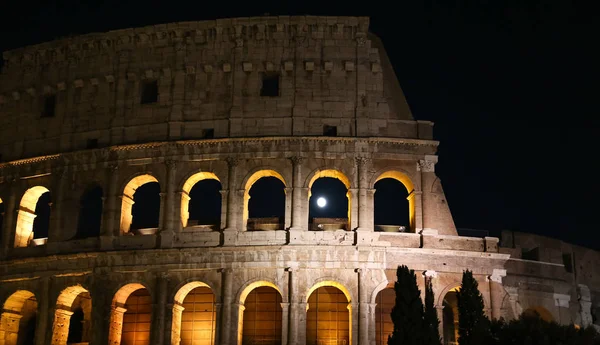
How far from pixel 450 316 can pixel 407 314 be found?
26.4ft

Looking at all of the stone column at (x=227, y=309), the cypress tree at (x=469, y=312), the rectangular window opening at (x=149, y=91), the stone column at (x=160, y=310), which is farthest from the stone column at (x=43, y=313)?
the cypress tree at (x=469, y=312)

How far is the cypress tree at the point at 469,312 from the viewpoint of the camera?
26922 mm

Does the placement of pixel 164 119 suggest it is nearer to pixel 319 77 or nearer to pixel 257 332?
pixel 319 77

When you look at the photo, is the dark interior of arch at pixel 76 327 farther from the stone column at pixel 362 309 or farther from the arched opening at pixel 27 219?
the stone column at pixel 362 309

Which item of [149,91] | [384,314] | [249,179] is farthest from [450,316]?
[149,91]

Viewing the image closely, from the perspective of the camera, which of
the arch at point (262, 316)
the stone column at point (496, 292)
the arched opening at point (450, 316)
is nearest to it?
the stone column at point (496, 292)

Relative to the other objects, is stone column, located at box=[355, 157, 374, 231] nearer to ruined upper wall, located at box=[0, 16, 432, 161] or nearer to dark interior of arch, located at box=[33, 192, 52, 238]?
ruined upper wall, located at box=[0, 16, 432, 161]

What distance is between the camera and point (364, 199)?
3272cm

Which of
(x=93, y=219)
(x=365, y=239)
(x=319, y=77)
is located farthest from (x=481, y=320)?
(x=93, y=219)

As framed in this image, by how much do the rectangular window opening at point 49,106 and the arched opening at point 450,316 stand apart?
18732mm

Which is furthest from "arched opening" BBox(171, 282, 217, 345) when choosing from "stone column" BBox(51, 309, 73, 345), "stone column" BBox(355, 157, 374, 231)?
"stone column" BBox(355, 157, 374, 231)

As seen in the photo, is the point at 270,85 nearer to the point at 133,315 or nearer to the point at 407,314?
the point at 133,315

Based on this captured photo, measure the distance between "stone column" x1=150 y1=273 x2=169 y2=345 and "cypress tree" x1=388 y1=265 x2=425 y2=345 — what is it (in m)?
9.29

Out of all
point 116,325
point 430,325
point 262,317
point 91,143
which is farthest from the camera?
point 91,143
